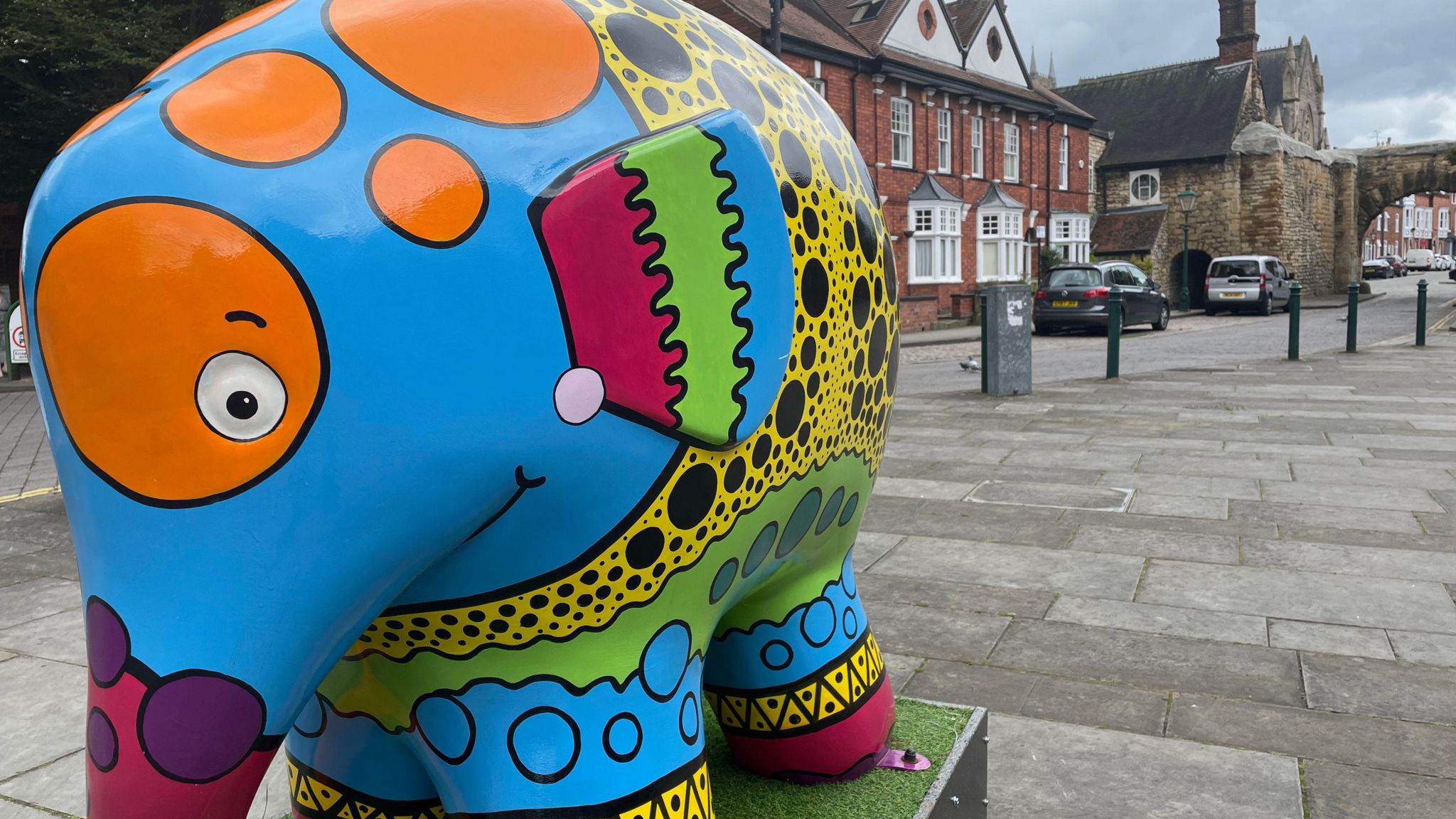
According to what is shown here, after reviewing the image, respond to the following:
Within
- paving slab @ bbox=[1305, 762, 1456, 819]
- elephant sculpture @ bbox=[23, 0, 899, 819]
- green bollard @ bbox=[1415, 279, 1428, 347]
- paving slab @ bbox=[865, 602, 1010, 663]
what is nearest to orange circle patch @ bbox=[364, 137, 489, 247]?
elephant sculpture @ bbox=[23, 0, 899, 819]

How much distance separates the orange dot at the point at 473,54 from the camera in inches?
45.7

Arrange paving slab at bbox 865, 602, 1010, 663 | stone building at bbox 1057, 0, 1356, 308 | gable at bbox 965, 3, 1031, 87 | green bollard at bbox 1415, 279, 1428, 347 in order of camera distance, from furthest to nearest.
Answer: stone building at bbox 1057, 0, 1356, 308 < gable at bbox 965, 3, 1031, 87 < green bollard at bbox 1415, 279, 1428, 347 < paving slab at bbox 865, 602, 1010, 663

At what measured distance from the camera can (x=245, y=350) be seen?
40.6 inches

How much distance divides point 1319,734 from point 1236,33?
41443 millimetres

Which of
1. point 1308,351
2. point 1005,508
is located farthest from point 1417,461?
point 1308,351

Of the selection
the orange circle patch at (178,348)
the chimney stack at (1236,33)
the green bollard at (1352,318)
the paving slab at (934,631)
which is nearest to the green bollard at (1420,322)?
the green bollard at (1352,318)

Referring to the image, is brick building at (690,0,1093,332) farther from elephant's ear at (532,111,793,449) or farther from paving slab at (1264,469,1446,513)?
elephant's ear at (532,111,793,449)

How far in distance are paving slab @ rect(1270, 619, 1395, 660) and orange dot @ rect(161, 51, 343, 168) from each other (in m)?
3.49

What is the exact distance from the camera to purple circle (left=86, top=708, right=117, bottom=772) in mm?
1091

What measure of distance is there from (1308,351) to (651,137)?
15932 millimetres

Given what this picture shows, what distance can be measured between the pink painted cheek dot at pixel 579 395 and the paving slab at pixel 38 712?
101 inches

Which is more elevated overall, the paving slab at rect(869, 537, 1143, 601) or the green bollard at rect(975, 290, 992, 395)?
the green bollard at rect(975, 290, 992, 395)

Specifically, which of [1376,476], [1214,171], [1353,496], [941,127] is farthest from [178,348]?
[1214,171]

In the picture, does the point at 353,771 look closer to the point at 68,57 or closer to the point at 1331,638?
the point at 1331,638
